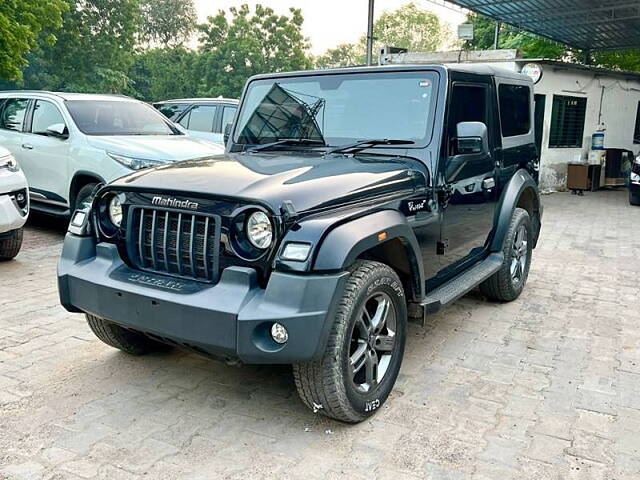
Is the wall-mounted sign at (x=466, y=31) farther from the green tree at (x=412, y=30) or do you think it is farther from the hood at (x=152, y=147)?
the green tree at (x=412, y=30)

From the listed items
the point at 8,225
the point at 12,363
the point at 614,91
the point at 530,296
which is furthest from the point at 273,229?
the point at 614,91

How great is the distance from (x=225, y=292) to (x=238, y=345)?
0.85ft

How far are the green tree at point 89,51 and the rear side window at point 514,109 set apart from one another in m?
25.7

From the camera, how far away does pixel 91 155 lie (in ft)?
22.2

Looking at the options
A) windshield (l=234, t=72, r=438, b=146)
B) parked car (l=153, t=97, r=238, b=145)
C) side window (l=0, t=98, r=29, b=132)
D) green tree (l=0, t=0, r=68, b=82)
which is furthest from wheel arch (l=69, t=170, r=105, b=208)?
green tree (l=0, t=0, r=68, b=82)

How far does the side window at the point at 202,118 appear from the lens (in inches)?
386

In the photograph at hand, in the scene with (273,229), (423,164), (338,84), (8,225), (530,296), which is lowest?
(530,296)

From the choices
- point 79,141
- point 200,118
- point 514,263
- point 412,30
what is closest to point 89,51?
point 200,118

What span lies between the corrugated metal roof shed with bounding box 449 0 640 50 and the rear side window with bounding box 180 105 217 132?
6.52 metres

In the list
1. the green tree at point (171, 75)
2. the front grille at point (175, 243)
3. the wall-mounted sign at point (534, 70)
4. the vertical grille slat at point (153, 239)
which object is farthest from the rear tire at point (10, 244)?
the green tree at point (171, 75)

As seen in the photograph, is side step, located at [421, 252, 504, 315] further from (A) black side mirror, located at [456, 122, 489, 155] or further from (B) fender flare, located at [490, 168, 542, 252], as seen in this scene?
(A) black side mirror, located at [456, 122, 489, 155]

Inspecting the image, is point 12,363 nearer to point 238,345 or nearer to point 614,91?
point 238,345

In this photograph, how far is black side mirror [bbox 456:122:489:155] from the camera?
3725 mm

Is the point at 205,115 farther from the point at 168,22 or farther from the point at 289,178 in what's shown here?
the point at 168,22
